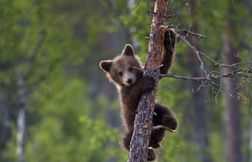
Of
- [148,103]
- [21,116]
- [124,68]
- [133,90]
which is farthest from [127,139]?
[21,116]

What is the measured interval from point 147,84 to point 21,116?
53.0 feet

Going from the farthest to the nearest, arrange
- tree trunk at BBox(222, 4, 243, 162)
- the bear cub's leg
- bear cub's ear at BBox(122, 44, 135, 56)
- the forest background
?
tree trunk at BBox(222, 4, 243, 162), the forest background, bear cub's ear at BBox(122, 44, 135, 56), the bear cub's leg

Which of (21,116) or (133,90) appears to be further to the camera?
(21,116)

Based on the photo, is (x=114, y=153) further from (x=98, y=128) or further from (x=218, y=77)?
(x=218, y=77)

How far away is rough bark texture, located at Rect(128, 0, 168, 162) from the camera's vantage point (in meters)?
8.81

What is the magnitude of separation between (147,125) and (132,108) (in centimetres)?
94

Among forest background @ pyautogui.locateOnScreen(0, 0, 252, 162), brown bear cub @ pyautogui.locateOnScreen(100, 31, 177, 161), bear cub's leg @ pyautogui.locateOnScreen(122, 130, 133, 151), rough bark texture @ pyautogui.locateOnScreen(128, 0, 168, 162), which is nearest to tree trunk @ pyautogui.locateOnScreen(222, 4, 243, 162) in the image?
forest background @ pyautogui.locateOnScreen(0, 0, 252, 162)

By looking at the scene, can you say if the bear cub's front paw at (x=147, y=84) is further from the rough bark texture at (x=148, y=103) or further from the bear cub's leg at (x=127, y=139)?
the bear cub's leg at (x=127, y=139)

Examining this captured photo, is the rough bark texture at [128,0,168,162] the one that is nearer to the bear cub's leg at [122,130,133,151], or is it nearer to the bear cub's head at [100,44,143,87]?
the bear cub's head at [100,44,143,87]

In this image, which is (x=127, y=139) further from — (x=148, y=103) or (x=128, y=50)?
(x=148, y=103)

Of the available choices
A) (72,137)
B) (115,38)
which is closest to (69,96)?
(72,137)

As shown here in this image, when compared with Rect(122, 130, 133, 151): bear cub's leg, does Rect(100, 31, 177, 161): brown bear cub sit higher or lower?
higher

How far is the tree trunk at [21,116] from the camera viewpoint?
2356 cm

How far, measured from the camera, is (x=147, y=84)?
8.96 metres
